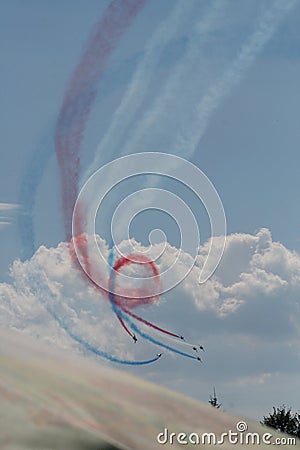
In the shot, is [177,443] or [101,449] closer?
[101,449]

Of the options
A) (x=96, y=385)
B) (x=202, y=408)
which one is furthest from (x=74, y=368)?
(x=202, y=408)

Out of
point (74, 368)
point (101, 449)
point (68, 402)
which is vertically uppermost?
point (74, 368)

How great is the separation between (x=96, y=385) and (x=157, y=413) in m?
0.56

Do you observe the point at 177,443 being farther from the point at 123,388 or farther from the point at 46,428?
the point at 46,428

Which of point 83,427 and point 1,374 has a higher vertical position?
point 1,374

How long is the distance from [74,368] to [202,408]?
126cm

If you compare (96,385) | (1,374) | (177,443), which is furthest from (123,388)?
(1,374)

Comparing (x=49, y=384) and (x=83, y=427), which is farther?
(x=49, y=384)

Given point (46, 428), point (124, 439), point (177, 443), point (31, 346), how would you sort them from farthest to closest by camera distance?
point (31, 346) → point (177, 443) → point (124, 439) → point (46, 428)

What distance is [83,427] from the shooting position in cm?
518

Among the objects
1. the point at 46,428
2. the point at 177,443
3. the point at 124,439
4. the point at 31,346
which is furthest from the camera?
the point at 31,346

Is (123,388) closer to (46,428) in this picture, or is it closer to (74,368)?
(74,368)

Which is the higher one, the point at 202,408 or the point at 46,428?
the point at 202,408

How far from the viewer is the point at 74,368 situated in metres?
6.22
